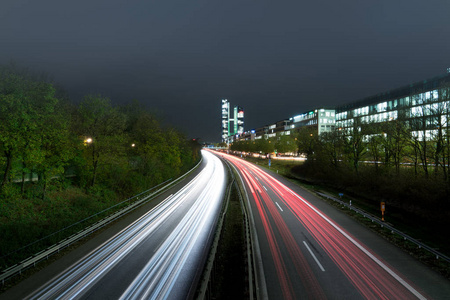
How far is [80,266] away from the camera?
10508 millimetres

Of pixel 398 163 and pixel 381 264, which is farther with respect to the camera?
pixel 398 163

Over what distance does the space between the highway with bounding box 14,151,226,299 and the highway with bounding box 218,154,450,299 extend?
11.6 feet

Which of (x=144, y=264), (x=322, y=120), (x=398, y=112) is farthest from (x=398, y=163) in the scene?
(x=322, y=120)

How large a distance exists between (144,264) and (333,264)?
9.35 metres

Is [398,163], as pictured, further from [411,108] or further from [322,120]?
[322,120]

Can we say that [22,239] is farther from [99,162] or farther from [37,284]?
[99,162]

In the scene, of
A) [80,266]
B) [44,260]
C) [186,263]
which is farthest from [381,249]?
[44,260]

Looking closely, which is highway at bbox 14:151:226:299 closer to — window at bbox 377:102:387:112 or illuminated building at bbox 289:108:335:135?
window at bbox 377:102:387:112

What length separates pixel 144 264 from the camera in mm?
10711

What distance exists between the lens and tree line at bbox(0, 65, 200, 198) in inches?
593

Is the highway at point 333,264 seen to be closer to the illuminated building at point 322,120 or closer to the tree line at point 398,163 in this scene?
the tree line at point 398,163

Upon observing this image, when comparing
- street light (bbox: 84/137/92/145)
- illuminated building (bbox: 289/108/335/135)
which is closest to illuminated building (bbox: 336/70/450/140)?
illuminated building (bbox: 289/108/335/135)

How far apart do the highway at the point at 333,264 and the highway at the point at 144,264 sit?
3.53m

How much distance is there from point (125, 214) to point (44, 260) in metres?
7.79
